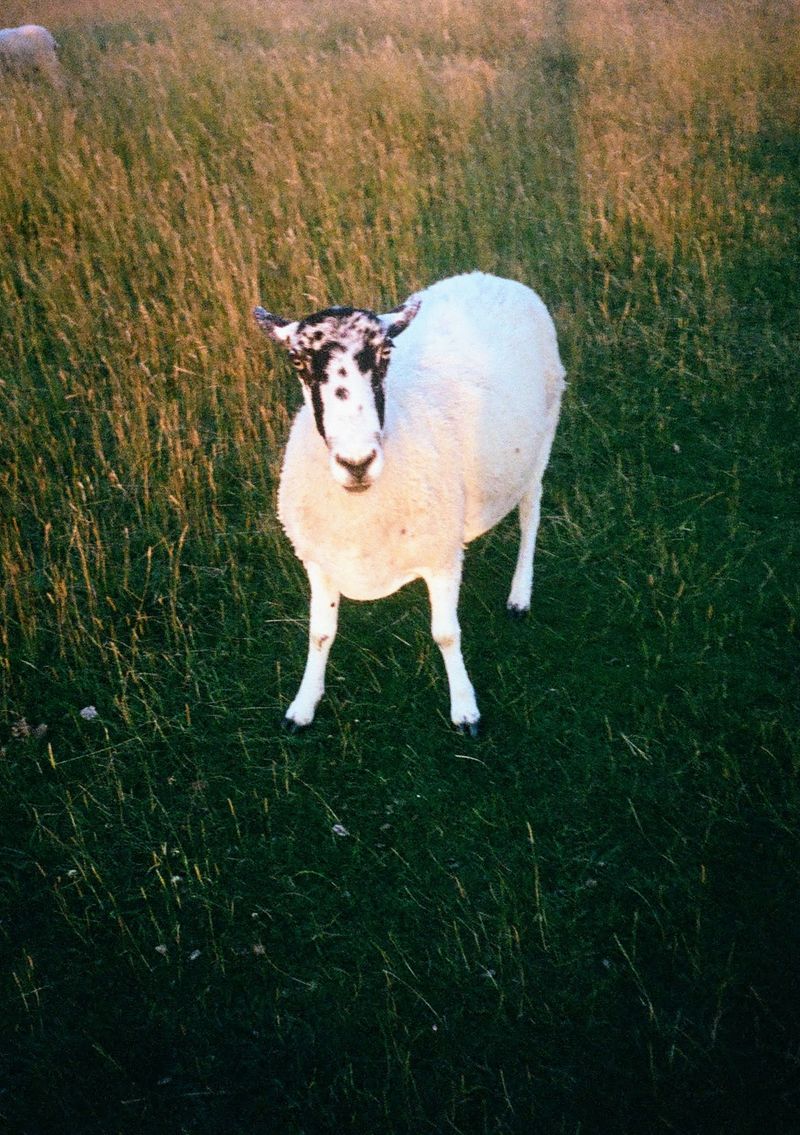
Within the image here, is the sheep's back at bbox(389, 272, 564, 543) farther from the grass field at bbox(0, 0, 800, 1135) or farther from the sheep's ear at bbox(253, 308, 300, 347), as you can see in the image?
the grass field at bbox(0, 0, 800, 1135)

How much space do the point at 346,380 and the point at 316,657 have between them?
1252 millimetres

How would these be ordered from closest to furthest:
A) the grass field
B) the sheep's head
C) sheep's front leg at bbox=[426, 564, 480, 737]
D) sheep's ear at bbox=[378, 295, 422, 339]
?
the grass field → the sheep's head → sheep's ear at bbox=[378, 295, 422, 339] → sheep's front leg at bbox=[426, 564, 480, 737]

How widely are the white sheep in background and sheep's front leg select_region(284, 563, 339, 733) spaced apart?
827cm

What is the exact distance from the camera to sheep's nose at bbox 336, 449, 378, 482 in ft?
8.92

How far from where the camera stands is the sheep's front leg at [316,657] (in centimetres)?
348

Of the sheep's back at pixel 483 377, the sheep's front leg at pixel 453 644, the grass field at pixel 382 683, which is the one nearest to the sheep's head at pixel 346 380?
the sheep's back at pixel 483 377

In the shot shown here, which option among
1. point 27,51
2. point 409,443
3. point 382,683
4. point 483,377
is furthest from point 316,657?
point 27,51

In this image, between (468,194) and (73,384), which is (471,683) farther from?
(468,194)

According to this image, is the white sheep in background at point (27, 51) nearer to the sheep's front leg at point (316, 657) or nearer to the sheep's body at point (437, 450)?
the sheep's body at point (437, 450)

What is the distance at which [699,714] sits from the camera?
3.54m

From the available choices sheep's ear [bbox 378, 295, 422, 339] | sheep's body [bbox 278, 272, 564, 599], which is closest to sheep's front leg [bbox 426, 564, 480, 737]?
sheep's body [bbox 278, 272, 564, 599]

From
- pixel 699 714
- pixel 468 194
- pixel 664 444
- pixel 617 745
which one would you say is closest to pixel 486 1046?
pixel 617 745

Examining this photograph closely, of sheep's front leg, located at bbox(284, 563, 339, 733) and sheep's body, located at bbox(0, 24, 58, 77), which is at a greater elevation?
sheep's body, located at bbox(0, 24, 58, 77)

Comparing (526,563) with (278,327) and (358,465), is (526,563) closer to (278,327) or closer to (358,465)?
(358,465)
